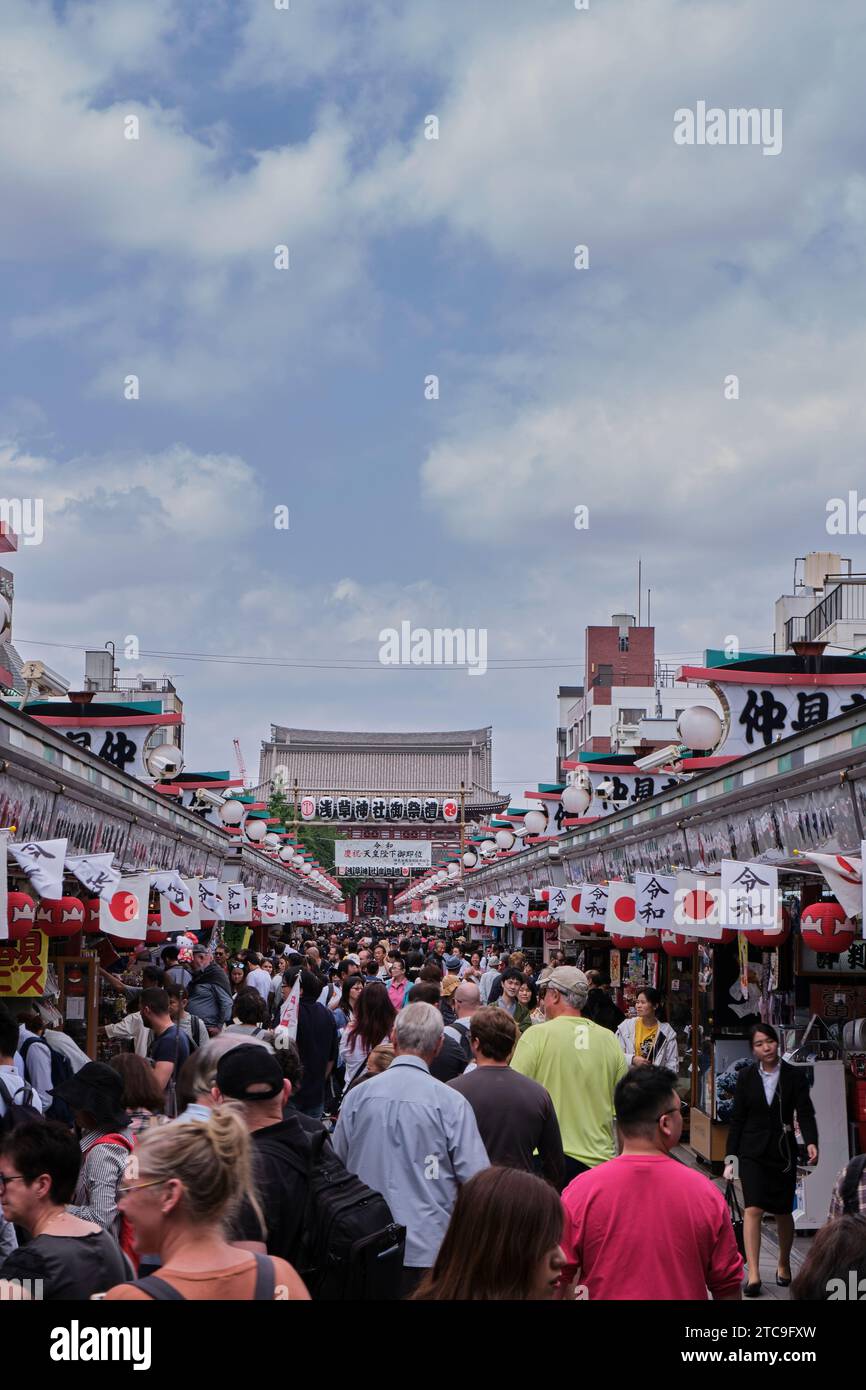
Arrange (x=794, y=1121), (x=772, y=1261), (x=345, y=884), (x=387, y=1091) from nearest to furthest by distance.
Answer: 1. (x=387, y=1091)
2. (x=794, y=1121)
3. (x=772, y=1261)
4. (x=345, y=884)

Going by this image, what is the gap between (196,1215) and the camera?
3479 mm

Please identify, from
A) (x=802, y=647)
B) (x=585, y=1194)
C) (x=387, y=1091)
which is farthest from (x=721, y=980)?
(x=585, y=1194)

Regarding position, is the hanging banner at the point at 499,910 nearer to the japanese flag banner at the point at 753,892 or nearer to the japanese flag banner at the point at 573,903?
the japanese flag banner at the point at 573,903

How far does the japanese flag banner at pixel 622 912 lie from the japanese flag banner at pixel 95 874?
5631mm

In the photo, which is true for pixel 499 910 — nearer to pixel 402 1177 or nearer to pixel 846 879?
pixel 846 879

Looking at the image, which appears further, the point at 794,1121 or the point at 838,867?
the point at 794,1121

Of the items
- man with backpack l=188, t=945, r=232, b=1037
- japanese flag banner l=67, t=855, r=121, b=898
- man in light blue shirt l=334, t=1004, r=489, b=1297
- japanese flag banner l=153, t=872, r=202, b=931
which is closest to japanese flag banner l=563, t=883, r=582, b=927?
man with backpack l=188, t=945, r=232, b=1037

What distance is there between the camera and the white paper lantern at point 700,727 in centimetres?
1431

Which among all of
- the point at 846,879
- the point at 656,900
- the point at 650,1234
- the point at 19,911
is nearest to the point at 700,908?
the point at 656,900

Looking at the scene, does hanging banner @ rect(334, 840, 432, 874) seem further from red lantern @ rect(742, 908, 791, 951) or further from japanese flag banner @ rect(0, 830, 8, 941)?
japanese flag banner @ rect(0, 830, 8, 941)

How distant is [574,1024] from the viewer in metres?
7.75

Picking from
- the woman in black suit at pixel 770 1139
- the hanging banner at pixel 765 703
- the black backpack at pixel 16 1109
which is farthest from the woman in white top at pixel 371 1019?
the hanging banner at pixel 765 703
